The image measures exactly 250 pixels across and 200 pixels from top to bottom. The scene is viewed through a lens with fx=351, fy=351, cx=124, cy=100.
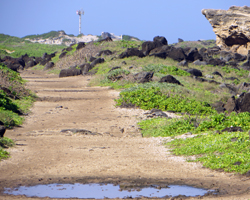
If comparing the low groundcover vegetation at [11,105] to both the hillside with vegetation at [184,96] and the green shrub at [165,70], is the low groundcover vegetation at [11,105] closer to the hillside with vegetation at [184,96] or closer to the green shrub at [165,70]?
the hillside with vegetation at [184,96]

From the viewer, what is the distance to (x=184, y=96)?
17375 mm

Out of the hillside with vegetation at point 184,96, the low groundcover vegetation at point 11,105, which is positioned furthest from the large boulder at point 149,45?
the low groundcover vegetation at point 11,105

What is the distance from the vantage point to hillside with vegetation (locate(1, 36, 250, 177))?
8070 millimetres

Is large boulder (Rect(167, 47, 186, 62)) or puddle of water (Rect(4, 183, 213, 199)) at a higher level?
large boulder (Rect(167, 47, 186, 62))

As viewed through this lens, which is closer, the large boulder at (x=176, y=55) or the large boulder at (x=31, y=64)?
the large boulder at (x=176, y=55)

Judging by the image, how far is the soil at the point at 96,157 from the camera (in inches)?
252

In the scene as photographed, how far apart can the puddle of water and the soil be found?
0.25 meters

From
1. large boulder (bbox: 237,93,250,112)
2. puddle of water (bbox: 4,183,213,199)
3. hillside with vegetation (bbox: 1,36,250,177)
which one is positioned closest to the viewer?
puddle of water (bbox: 4,183,213,199)

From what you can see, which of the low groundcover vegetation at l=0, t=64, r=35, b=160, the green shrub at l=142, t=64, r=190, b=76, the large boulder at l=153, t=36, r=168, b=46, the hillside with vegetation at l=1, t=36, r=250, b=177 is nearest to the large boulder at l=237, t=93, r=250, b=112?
the hillside with vegetation at l=1, t=36, r=250, b=177

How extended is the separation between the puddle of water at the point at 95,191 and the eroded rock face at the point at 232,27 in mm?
38254

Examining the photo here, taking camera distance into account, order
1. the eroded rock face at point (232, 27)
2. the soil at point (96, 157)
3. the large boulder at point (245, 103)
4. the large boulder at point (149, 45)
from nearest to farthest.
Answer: the soil at point (96, 157)
the large boulder at point (245, 103)
the large boulder at point (149, 45)
the eroded rock face at point (232, 27)

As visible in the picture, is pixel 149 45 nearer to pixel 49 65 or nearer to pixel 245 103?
pixel 49 65

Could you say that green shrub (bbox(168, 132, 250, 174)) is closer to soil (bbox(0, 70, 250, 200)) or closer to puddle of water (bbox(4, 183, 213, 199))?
soil (bbox(0, 70, 250, 200))

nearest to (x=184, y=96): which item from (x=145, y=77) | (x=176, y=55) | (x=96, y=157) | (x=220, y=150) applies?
(x=145, y=77)
